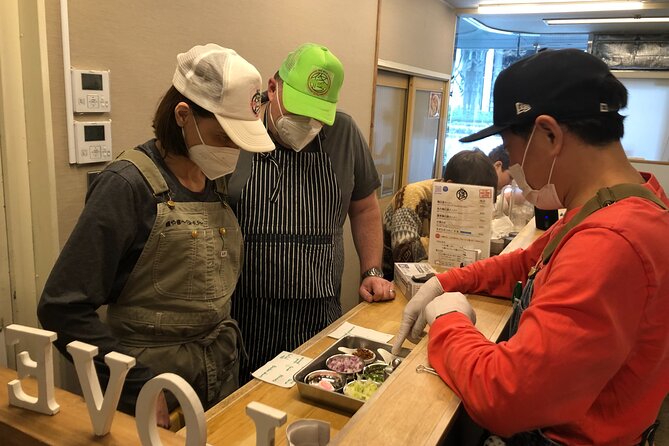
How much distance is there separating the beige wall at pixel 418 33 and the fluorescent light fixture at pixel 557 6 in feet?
1.61

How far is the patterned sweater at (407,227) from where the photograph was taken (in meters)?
2.74

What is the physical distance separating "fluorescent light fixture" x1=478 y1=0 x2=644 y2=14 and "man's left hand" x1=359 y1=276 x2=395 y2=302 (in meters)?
4.27

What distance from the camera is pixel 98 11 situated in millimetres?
1761

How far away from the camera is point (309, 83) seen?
178 centimetres

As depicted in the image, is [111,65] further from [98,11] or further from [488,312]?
[488,312]

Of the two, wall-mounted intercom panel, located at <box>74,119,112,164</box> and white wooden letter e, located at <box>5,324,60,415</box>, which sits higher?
wall-mounted intercom panel, located at <box>74,119,112,164</box>

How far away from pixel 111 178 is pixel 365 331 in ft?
3.11

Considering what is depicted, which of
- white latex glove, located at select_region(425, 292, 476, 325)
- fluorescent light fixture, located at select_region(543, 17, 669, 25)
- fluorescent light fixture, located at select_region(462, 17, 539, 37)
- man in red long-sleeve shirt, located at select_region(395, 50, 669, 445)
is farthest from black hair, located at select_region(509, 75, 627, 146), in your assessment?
fluorescent light fixture, located at select_region(462, 17, 539, 37)

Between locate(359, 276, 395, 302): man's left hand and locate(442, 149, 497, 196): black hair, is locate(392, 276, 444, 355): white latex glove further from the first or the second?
locate(442, 149, 497, 196): black hair

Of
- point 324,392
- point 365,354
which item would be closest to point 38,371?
point 324,392

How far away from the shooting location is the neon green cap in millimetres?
1772

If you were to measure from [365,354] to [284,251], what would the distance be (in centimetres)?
→ 51

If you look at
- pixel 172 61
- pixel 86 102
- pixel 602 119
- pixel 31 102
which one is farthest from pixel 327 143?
pixel 602 119

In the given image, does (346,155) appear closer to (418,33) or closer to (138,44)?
(138,44)
